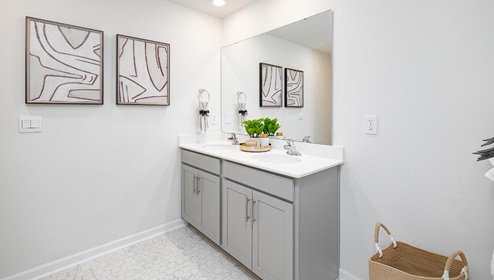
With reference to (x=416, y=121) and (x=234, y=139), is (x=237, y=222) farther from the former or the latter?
(x=416, y=121)

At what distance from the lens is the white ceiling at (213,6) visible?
8.15 feet

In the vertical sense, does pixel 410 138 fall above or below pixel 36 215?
above

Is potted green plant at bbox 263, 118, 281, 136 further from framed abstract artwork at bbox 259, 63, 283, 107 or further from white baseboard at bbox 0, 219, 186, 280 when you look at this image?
white baseboard at bbox 0, 219, 186, 280

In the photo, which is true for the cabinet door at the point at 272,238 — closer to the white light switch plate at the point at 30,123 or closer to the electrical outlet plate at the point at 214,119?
the electrical outlet plate at the point at 214,119

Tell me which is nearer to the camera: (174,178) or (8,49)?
(8,49)

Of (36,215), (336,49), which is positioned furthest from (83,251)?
(336,49)

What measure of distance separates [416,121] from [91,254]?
102 inches

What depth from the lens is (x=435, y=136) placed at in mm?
1401

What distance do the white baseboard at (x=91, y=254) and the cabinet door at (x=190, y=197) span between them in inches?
8.2

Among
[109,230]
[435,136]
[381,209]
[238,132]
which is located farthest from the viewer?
[238,132]

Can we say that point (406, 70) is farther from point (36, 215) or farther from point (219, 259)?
point (36, 215)

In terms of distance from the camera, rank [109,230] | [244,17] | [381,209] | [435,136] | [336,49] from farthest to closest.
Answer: [244,17]
[109,230]
[336,49]
[381,209]
[435,136]

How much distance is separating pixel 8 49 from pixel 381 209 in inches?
106

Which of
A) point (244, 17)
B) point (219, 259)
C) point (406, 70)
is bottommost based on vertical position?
point (219, 259)
